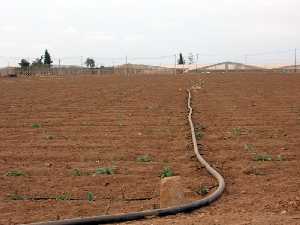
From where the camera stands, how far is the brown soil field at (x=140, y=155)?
602cm

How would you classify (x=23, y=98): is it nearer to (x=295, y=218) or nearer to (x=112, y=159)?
(x=112, y=159)

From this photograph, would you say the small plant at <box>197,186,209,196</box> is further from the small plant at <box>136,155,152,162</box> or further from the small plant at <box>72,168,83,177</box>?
the small plant at <box>136,155,152,162</box>

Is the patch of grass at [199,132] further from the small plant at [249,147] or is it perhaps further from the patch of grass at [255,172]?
the patch of grass at [255,172]

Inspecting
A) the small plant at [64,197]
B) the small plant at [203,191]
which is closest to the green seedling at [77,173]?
the small plant at [64,197]

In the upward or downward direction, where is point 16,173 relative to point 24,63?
downward

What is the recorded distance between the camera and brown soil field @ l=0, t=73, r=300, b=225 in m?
6.02

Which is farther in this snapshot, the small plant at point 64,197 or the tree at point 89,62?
the tree at point 89,62

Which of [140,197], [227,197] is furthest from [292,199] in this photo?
[140,197]

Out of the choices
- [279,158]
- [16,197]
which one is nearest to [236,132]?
[279,158]

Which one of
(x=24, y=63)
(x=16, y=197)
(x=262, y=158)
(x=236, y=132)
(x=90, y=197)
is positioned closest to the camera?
(x=90, y=197)

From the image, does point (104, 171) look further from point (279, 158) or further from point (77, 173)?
point (279, 158)

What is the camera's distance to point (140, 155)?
9273 millimetres

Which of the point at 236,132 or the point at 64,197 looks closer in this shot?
the point at 64,197

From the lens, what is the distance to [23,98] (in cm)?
2022
